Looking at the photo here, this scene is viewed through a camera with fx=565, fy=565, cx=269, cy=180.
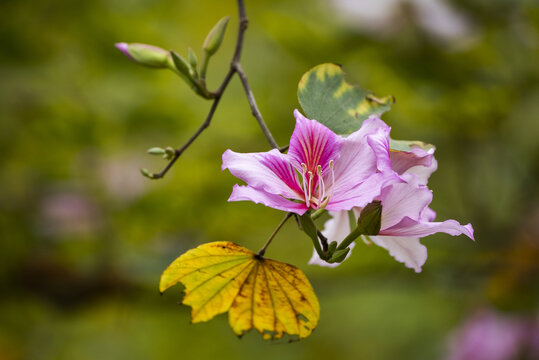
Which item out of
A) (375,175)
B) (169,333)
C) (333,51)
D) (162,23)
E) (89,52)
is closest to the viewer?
(375,175)

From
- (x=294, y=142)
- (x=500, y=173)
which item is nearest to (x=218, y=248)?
(x=294, y=142)

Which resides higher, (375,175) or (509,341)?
(375,175)

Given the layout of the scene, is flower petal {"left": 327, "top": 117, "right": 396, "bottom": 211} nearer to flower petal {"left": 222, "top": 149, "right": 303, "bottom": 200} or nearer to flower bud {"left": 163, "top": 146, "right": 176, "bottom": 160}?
flower petal {"left": 222, "top": 149, "right": 303, "bottom": 200}

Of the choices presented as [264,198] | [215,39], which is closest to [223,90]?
[215,39]

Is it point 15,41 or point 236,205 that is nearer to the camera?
point 15,41

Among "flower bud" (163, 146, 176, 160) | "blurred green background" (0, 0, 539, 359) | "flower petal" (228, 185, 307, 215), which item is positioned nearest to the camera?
"flower petal" (228, 185, 307, 215)

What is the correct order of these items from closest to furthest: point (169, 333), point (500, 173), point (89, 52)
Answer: point (89, 52) < point (500, 173) < point (169, 333)

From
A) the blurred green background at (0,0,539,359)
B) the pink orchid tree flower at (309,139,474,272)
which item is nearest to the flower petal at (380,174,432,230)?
the pink orchid tree flower at (309,139,474,272)

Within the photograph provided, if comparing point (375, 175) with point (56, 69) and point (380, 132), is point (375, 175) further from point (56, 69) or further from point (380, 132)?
point (56, 69)
